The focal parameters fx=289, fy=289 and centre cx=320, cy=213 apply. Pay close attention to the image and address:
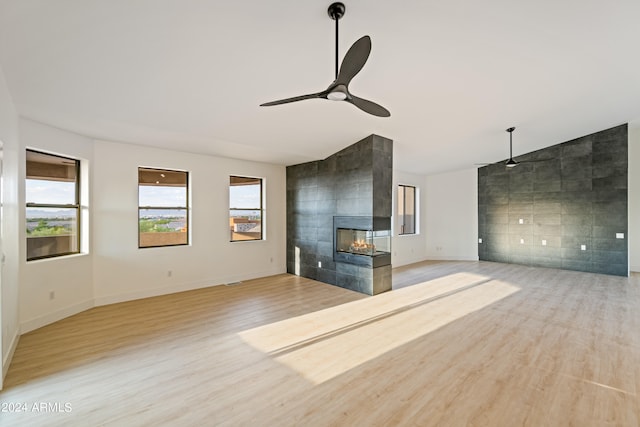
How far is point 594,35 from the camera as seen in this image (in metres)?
3.10

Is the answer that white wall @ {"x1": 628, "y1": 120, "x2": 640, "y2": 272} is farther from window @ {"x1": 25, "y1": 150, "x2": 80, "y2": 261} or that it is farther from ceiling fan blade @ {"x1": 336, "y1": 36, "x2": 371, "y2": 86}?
window @ {"x1": 25, "y1": 150, "x2": 80, "y2": 261}

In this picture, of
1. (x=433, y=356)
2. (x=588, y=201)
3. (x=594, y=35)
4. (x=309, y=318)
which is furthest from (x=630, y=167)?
(x=309, y=318)

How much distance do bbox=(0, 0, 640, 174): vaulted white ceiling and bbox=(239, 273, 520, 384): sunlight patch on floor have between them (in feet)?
9.46

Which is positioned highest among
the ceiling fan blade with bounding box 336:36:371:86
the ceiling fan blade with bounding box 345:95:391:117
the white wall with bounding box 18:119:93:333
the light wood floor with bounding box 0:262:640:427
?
the ceiling fan blade with bounding box 336:36:371:86

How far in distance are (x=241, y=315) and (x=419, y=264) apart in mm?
5885

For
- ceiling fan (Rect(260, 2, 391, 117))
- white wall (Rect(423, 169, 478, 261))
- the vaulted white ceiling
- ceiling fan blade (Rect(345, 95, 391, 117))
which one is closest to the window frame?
white wall (Rect(423, 169, 478, 261))

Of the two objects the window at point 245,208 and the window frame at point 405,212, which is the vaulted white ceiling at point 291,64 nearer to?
the window at point 245,208

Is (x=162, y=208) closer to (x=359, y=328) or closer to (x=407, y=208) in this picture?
(x=359, y=328)

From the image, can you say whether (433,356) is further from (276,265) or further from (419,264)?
(419,264)

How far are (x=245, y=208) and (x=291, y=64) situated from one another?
406 centimetres

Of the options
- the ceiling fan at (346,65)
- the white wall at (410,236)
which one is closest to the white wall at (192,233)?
the white wall at (410,236)

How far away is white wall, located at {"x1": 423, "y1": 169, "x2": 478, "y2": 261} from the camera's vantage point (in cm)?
907

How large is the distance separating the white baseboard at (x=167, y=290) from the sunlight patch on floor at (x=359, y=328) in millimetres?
2493

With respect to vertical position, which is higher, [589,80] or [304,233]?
[589,80]
